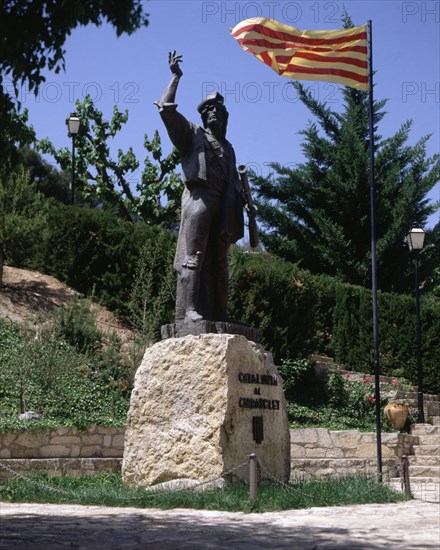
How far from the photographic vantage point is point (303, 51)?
554 inches

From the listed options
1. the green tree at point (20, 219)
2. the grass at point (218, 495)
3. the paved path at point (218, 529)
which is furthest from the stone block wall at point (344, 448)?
the green tree at point (20, 219)

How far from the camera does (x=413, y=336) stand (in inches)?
916

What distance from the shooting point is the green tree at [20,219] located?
19859 mm

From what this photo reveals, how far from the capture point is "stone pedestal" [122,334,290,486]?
9.77m

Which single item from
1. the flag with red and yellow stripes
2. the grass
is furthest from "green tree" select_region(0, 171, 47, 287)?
the grass

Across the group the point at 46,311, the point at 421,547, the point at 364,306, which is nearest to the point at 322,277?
the point at 364,306

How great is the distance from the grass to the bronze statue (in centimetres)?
215

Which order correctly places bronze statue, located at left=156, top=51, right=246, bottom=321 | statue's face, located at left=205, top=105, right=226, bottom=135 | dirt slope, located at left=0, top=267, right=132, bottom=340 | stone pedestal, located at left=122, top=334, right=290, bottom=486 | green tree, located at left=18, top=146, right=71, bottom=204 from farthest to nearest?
1. green tree, located at left=18, top=146, right=71, bottom=204
2. dirt slope, located at left=0, top=267, right=132, bottom=340
3. statue's face, located at left=205, top=105, right=226, bottom=135
4. bronze statue, located at left=156, top=51, right=246, bottom=321
5. stone pedestal, located at left=122, top=334, right=290, bottom=486

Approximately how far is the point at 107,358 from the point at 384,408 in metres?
6.03

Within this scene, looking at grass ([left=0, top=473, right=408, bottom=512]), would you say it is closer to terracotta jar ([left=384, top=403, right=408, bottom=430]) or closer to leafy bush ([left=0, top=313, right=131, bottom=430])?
leafy bush ([left=0, top=313, right=131, bottom=430])

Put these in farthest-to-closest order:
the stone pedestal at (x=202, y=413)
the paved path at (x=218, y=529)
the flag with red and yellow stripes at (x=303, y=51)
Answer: the flag with red and yellow stripes at (x=303, y=51) → the stone pedestal at (x=202, y=413) → the paved path at (x=218, y=529)

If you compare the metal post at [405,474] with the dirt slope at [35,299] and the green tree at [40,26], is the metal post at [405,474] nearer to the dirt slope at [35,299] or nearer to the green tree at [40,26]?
the green tree at [40,26]

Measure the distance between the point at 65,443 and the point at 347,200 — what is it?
1802 cm

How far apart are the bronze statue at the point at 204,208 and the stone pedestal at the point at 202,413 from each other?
0.69 meters
